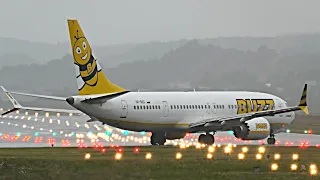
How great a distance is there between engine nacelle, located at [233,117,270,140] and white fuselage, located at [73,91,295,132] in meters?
1.57

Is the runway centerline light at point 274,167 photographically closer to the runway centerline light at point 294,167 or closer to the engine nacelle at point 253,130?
the runway centerline light at point 294,167

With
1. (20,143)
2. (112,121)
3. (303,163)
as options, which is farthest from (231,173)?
(20,143)

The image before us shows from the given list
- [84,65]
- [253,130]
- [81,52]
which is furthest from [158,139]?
[81,52]

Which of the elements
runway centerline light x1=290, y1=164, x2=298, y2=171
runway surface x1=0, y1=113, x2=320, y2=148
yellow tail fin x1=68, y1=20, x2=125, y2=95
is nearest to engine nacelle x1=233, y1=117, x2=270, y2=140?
runway surface x1=0, y1=113, x2=320, y2=148

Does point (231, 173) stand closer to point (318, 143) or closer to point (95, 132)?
point (318, 143)

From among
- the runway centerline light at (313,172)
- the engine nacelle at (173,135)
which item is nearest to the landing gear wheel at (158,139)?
the engine nacelle at (173,135)

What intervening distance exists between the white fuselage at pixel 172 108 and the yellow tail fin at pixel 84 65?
1.11 meters

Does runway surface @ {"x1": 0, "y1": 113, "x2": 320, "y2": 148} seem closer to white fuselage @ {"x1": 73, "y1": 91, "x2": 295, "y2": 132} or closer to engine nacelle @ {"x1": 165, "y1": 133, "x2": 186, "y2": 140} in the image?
engine nacelle @ {"x1": 165, "y1": 133, "x2": 186, "y2": 140}

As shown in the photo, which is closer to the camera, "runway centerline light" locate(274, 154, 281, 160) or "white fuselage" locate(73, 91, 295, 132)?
"runway centerline light" locate(274, 154, 281, 160)

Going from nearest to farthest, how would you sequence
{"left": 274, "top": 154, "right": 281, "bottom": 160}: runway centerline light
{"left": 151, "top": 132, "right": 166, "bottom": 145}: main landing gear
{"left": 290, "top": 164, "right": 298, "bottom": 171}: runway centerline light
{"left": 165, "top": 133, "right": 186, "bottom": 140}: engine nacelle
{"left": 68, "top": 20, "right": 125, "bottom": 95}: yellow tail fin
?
1. {"left": 290, "top": 164, "right": 298, "bottom": 171}: runway centerline light
2. {"left": 274, "top": 154, "right": 281, "bottom": 160}: runway centerline light
3. {"left": 68, "top": 20, "right": 125, "bottom": 95}: yellow tail fin
4. {"left": 151, "top": 132, "right": 166, "bottom": 145}: main landing gear
5. {"left": 165, "top": 133, "right": 186, "bottom": 140}: engine nacelle

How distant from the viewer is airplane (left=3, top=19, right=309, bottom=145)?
1988 inches

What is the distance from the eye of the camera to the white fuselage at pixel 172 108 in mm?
51812

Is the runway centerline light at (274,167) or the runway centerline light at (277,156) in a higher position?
the runway centerline light at (277,156)

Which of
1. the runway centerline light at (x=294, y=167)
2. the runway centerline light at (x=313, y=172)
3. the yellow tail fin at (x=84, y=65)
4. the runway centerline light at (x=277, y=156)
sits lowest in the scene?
the runway centerline light at (x=313, y=172)
